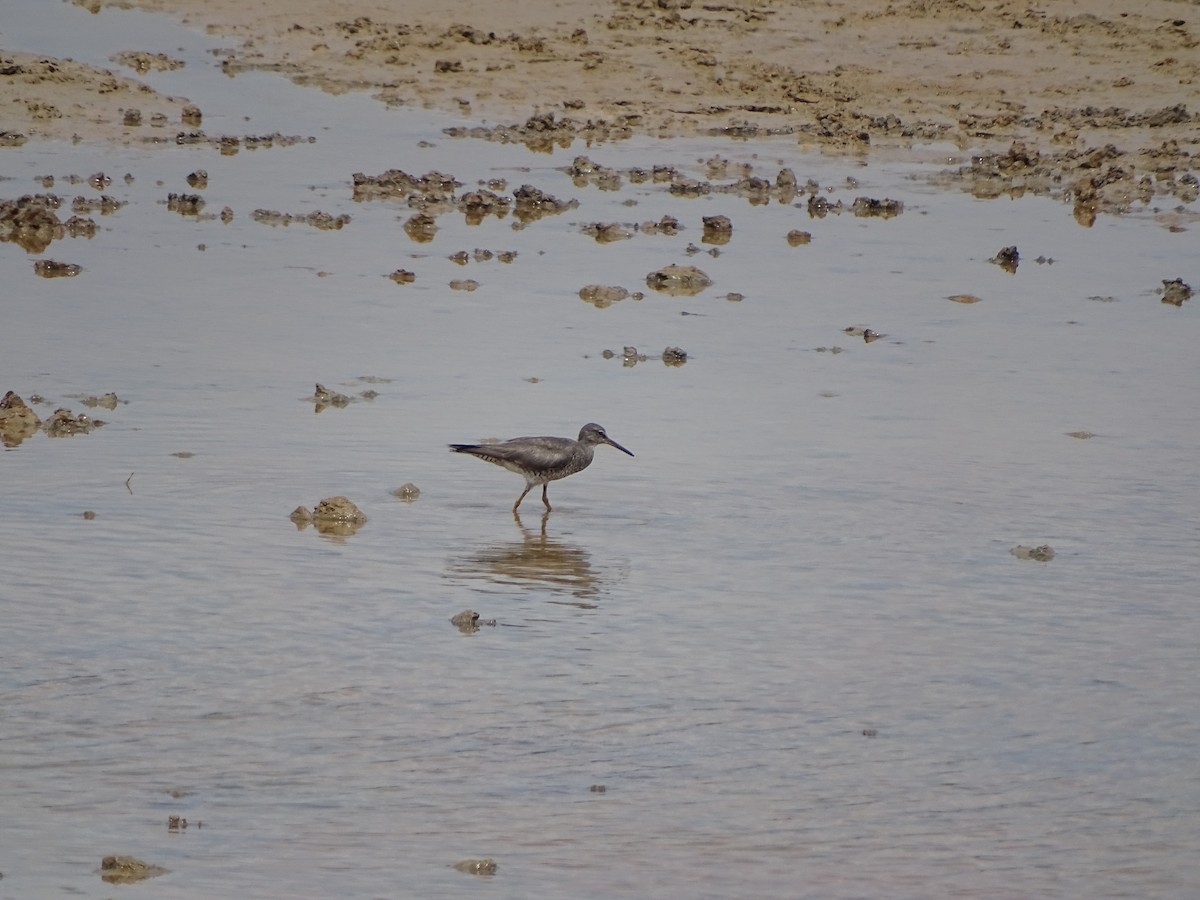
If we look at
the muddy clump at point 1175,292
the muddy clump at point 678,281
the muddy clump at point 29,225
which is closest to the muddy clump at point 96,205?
the muddy clump at point 29,225

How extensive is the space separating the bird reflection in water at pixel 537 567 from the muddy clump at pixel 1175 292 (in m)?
8.14

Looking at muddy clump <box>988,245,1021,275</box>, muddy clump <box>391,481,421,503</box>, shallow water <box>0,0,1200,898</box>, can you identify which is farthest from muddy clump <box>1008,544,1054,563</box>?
muddy clump <box>988,245,1021,275</box>

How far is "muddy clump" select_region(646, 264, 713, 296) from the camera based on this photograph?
16891mm

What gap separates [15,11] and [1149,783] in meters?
26.2

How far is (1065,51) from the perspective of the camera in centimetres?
2628

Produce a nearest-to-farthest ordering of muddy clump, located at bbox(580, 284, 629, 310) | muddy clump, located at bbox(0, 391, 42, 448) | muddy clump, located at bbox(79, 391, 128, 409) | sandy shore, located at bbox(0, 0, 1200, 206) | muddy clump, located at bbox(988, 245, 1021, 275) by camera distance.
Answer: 1. muddy clump, located at bbox(0, 391, 42, 448)
2. muddy clump, located at bbox(79, 391, 128, 409)
3. muddy clump, located at bbox(580, 284, 629, 310)
4. muddy clump, located at bbox(988, 245, 1021, 275)
5. sandy shore, located at bbox(0, 0, 1200, 206)

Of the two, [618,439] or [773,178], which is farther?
[773,178]

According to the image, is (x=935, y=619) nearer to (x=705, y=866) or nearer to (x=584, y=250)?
(x=705, y=866)

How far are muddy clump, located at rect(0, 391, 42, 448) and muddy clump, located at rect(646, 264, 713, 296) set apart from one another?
21.2 ft

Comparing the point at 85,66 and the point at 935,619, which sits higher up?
the point at 85,66

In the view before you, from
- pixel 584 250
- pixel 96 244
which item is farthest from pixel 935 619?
pixel 96 244

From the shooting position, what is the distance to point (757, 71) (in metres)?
25.8

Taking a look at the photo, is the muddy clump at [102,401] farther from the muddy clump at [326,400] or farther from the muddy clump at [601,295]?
the muddy clump at [601,295]

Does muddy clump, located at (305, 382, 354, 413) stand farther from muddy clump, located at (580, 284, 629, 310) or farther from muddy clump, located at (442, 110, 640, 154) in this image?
muddy clump, located at (442, 110, 640, 154)
